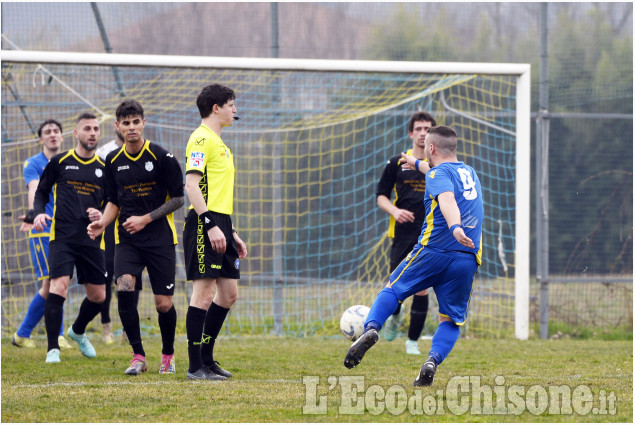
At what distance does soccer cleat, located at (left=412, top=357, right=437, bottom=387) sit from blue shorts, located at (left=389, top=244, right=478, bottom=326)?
1.09 ft

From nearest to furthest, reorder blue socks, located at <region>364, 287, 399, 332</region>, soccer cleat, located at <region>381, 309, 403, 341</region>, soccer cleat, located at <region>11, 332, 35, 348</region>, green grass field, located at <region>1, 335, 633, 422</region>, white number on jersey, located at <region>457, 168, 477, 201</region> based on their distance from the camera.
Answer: green grass field, located at <region>1, 335, 633, 422</region> < blue socks, located at <region>364, 287, 399, 332</region> < white number on jersey, located at <region>457, 168, 477, 201</region> < soccer cleat, located at <region>381, 309, 403, 341</region> < soccer cleat, located at <region>11, 332, 35, 348</region>

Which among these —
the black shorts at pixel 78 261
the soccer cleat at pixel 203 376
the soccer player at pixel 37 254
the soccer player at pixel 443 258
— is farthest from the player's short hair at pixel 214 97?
the soccer player at pixel 37 254

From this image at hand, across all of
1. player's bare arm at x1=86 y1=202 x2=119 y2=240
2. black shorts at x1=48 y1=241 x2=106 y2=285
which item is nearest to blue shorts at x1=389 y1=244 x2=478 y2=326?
player's bare arm at x1=86 y1=202 x2=119 y2=240

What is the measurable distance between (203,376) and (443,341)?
5.69ft

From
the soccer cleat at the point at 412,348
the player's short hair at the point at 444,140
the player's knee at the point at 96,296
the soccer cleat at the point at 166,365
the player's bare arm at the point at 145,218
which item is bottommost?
the soccer cleat at the point at 412,348

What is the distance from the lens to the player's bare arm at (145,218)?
622 cm

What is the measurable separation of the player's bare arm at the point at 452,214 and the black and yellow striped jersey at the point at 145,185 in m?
2.08

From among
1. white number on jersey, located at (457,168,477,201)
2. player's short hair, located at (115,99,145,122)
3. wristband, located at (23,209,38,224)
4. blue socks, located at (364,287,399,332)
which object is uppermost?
player's short hair, located at (115,99,145,122)

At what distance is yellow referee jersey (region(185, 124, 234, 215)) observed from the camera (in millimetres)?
5891

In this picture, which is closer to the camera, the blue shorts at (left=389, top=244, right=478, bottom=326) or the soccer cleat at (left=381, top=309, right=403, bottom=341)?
the blue shorts at (left=389, top=244, right=478, bottom=326)

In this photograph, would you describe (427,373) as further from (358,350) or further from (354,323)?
(354,323)

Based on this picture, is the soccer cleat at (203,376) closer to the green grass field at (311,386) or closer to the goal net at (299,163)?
the green grass field at (311,386)

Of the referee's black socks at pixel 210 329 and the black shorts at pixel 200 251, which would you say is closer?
the black shorts at pixel 200 251

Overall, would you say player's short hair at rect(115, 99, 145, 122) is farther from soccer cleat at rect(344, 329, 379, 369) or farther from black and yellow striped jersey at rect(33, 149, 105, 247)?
soccer cleat at rect(344, 329, 379, 369)
